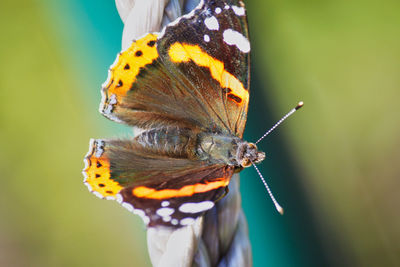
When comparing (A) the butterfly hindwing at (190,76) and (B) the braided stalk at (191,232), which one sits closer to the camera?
(B) the braided stalk at (191,232)

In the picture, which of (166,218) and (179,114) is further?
(179,114)

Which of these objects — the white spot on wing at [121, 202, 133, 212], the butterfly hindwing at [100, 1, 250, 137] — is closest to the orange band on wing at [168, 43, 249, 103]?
the butterfly hindwing at [100, 1, 250, 137]

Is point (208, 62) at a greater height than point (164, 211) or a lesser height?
greater

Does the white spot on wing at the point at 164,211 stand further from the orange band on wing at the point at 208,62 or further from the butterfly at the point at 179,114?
the orange band on wing at the point at 208,62

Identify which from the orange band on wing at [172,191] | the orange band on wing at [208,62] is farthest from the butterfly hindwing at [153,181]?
the orange band on wing at [208,62]

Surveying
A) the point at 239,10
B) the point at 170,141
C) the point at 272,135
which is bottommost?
the point at 272,135

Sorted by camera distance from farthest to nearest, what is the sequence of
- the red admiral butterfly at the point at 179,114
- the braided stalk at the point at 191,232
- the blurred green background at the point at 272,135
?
the blurred green background at the point at 272,135 → the red admiral butterfly at the point at 179,114 → the braided stalk at the point at 191,232

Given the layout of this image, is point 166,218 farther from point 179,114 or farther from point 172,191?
point 179,114

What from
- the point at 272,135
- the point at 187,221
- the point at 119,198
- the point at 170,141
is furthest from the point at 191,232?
the point at 272,135

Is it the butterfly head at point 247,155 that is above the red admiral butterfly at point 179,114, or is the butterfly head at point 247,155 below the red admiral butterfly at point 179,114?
below
